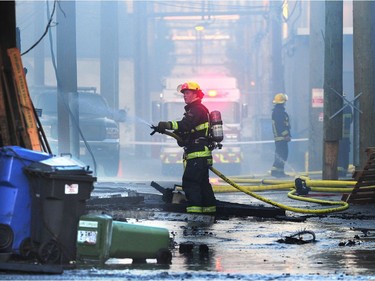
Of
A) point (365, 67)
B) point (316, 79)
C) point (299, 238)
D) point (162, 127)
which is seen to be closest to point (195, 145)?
point (162, 127)

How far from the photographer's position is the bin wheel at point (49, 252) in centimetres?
728

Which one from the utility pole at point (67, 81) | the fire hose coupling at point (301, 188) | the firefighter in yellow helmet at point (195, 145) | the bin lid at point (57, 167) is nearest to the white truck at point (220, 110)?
the utility pole at point (67, 81)

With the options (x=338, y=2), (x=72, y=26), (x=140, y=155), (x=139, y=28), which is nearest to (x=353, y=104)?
(x=338, y=2)

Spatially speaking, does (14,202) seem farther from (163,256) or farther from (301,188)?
(301,188)

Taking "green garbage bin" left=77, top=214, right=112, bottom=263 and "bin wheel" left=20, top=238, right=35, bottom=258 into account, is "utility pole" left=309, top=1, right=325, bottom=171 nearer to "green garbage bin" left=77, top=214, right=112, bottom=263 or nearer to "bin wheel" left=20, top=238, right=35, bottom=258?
"green garbage bin" left=77, top=214, right=112, bottom=263

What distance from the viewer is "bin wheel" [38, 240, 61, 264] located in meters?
7.28

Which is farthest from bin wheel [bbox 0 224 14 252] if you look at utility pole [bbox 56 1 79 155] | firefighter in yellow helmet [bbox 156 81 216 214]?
utility pole [bbox 56 1 79 155]

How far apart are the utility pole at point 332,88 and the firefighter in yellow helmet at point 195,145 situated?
580 cm

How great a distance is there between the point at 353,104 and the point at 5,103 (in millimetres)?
9816

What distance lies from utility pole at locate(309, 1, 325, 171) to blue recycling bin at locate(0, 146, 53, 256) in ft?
53.1

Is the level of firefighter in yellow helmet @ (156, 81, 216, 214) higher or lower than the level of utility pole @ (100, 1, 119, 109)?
lower

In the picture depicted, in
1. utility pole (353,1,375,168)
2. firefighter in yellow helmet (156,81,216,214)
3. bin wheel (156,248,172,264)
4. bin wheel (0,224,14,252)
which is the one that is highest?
utility pole (353,1,375,168)

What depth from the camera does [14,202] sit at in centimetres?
728

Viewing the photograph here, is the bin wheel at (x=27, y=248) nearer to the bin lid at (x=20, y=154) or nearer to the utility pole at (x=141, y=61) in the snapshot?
the bin lid at (x=20, y=154)
